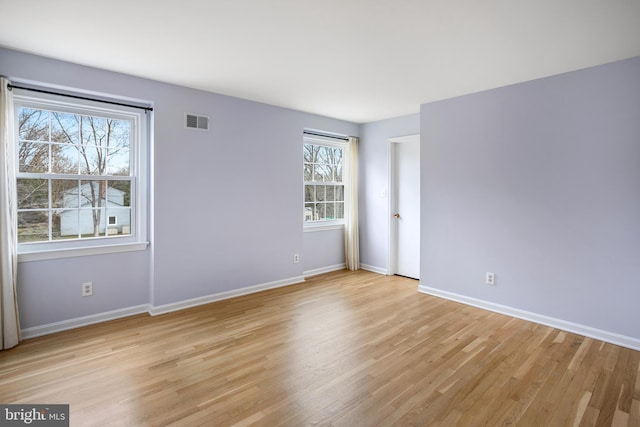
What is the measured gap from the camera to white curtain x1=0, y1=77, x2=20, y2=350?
9.04 ft

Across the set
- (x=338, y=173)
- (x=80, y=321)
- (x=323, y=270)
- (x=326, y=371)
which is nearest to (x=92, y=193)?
(x=80, y=321)

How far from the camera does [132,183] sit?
143 inches

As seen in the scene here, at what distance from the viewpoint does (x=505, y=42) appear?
261cm

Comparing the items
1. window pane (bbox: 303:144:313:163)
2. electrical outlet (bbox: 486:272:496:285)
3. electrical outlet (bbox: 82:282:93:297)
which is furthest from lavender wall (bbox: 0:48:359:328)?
electrical outlet (bbox: 486:272:496:285)

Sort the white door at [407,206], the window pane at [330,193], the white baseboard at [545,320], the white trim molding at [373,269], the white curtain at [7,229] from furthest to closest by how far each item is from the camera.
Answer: the window pane at [330,193]
the white trim molding at [373,269]
the white door at [407,206]
the white baseboard at [545,320]
the white curtain at [7,229]

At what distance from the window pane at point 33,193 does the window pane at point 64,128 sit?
0.44m

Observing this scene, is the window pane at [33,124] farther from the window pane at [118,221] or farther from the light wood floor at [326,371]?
the light wood floor at [326,371]

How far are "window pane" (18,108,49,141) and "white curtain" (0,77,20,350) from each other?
0.17m

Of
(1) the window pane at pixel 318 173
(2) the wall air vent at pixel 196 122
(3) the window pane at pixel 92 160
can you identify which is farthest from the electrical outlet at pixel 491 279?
(3) the window pane at pixel 92 160

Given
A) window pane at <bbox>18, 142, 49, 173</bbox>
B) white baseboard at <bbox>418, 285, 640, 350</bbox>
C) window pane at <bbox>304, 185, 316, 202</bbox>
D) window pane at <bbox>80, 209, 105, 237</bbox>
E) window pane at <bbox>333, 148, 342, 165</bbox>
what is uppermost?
window pane at <bbox>333, 148, 342, 165</bbox>

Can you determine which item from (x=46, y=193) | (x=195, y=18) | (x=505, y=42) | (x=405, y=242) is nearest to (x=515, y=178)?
(x=505, y=42)

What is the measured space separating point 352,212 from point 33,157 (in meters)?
4.15

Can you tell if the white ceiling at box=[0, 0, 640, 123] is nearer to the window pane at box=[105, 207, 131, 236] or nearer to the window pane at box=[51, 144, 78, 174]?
the window pane at box=[51, 144, 78, 174]

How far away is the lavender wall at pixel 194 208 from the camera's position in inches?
123
